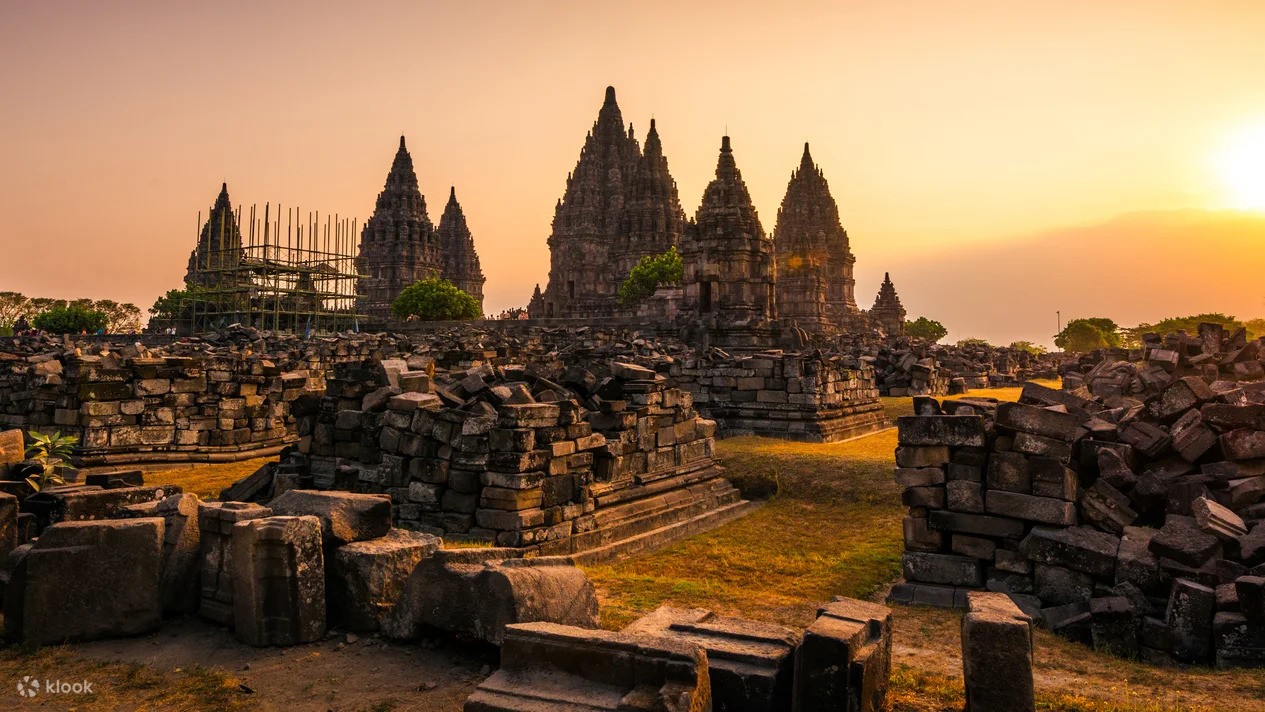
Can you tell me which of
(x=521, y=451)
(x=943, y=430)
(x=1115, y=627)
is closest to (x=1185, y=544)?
(x=1115, y=627)

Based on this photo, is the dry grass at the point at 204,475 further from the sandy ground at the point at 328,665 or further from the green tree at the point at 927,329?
the green tree at the point at 927,329

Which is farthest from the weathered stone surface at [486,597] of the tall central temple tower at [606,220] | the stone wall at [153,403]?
the tall central temple tower at [606,220]

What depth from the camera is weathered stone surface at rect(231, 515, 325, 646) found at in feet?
16.1

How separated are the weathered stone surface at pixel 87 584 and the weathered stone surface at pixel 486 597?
160cm

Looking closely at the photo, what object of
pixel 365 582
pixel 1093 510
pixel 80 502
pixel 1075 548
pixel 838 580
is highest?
pixel 80 502

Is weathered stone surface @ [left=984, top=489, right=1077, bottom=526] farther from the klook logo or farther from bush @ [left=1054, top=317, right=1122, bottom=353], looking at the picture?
bush @ [left=1054, top=317, right=1122, bottom=353]

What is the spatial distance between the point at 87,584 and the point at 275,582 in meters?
1.19

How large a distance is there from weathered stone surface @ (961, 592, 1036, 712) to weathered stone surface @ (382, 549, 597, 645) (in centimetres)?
233

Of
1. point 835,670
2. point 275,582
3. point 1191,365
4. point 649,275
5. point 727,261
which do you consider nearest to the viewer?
point 835,670

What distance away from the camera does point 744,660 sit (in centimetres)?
407

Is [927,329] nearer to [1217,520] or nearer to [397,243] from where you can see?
[397,243]

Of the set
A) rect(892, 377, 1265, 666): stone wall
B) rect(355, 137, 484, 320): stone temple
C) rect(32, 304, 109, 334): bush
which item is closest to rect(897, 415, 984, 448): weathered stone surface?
rect(892, 377, 1265, 666): stone wall

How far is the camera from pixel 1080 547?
683 centimetres

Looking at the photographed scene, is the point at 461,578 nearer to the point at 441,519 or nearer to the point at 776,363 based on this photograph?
the point at 441,519
